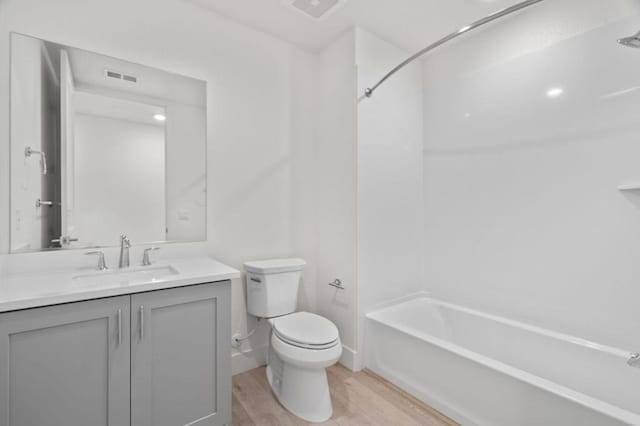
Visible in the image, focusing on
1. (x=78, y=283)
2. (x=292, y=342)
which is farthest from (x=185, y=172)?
(x=292, y=342)

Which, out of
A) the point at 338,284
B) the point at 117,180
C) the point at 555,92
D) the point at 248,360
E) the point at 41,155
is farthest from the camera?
the point at 338,284

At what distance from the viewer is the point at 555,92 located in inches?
76.4

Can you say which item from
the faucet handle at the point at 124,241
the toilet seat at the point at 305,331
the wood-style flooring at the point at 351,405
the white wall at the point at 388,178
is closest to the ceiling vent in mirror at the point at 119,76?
the faucet handle at the point at 124,241

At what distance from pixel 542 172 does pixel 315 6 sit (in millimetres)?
1817

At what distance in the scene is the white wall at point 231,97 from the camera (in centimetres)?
160

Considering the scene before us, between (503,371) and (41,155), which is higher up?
(41,155)

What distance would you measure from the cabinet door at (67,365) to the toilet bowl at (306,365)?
0.77 metres

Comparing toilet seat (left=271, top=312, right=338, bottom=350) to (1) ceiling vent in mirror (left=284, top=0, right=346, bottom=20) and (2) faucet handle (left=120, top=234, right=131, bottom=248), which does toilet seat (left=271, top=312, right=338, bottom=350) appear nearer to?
(2) faucet handle (left=120, top=234, right=131, bottom=248)

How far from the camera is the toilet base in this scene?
1.71 metres

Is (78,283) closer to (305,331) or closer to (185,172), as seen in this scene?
(185,172)

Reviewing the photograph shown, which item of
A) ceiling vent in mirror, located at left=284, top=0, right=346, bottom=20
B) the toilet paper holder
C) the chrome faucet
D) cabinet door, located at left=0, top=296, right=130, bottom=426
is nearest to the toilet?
the toilet paper holder

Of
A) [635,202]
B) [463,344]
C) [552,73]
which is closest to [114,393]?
[463,344]

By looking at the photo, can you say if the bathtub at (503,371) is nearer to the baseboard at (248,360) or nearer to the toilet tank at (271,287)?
the toilet tank at (271,287)

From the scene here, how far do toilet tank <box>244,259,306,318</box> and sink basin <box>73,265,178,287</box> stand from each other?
545 mm
